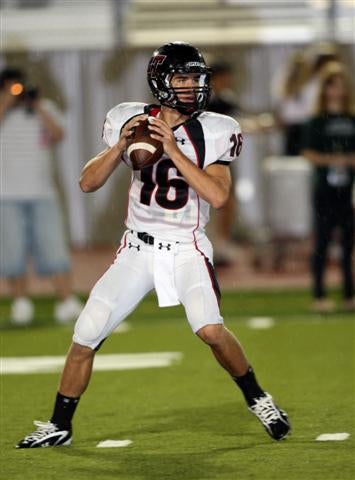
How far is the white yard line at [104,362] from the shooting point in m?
8.35

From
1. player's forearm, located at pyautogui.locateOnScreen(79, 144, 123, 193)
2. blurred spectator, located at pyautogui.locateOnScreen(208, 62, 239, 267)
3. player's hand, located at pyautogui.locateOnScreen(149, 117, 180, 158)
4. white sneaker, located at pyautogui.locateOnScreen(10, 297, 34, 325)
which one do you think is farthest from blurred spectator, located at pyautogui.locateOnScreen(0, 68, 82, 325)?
player's hand, located at pyautogui.locateOnScreen(149, 117, 180, 158)

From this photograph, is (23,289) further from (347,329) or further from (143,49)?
(143,49)

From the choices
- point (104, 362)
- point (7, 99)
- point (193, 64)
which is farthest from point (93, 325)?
point (7, 99)

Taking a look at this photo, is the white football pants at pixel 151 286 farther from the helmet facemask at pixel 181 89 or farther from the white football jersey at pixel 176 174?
the helmet facemask at pixel 181 89

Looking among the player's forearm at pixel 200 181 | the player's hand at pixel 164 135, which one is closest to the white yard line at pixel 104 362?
the player's forearm at pixel 200 181

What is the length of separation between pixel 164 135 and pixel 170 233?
0.51m

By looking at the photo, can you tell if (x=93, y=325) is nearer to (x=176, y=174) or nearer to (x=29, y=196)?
(x=176, y=174)

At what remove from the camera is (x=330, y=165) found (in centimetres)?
1044

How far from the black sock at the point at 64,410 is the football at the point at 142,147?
1032 millimetres

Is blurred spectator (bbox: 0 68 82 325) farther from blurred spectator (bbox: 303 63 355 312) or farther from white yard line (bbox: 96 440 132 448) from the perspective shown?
white yard line (bbox: 96 440 132 448)

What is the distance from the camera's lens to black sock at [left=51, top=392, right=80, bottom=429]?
6.08m

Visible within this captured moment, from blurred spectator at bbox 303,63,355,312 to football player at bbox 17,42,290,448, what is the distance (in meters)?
4.30

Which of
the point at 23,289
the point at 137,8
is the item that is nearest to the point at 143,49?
the point at 137,8

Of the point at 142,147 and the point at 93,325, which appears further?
the point at 93,325
